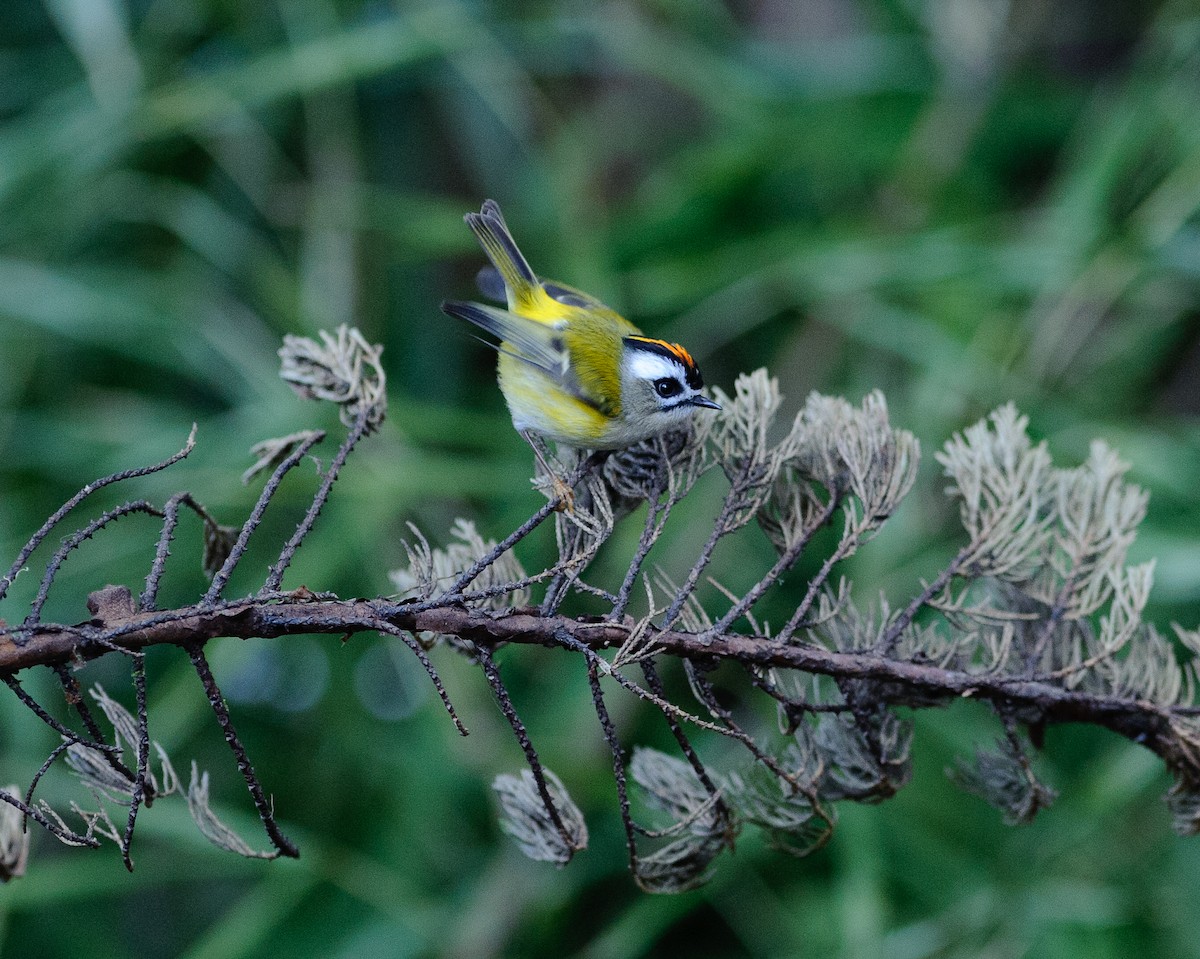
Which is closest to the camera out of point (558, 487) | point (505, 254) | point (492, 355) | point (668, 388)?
point (558, 487)

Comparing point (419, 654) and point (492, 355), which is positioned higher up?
point (492, 355)

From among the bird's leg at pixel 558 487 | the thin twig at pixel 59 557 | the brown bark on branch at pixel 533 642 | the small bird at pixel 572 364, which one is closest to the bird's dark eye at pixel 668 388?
the small bird at pixel 572 364

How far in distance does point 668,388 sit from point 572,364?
0.16 meters

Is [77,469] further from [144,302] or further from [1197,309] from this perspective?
[1197,309]

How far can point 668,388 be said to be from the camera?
1.14 metres

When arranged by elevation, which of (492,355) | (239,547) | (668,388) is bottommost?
(239,547)

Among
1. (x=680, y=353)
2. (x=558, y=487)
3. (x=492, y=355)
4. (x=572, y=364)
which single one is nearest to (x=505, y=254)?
(x=572, y=364)

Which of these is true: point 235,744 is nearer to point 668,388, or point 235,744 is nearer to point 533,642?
point 533,642

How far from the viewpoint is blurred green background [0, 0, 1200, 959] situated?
1582 mm

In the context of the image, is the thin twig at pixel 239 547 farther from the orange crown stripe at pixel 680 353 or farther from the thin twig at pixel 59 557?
the orange crown stripe at pixel 680 353

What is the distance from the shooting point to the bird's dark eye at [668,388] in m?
1.14

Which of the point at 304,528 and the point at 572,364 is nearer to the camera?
the point at 304,528

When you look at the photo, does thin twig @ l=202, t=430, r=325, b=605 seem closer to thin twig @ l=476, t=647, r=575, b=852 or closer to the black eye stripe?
thin twig @ l=476, t=647, r=575, b=852

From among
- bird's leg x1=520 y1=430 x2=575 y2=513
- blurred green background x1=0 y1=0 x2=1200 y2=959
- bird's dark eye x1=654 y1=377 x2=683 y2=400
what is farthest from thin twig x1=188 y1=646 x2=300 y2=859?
blurred green background x1=0 y1=0 x2=1200 y2=959
